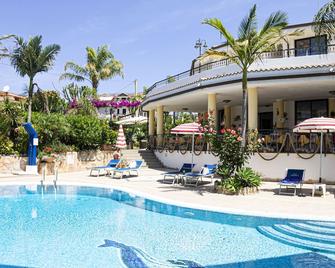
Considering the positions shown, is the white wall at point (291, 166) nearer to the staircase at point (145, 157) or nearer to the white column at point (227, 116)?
the staircase at point (145, 157)

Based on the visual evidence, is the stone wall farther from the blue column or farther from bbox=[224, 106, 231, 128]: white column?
bbox=[224, 106, 231, 128]: white column

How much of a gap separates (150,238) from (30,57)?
19676 mm

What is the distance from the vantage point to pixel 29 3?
55.5ft

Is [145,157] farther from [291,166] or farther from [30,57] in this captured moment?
[291,166]

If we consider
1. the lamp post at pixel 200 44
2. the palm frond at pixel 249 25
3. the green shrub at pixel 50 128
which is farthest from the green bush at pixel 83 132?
the lamp post at pixel 200 44

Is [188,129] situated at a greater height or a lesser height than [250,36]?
lesser

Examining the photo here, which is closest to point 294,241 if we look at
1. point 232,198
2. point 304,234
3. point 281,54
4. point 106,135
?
point 304,234

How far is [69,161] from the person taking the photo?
2278 cm

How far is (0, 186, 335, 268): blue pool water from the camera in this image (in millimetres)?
7211

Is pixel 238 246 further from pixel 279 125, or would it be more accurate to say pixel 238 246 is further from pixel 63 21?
pixel 279 125

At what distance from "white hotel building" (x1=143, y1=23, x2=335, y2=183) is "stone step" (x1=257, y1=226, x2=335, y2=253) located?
8197mm

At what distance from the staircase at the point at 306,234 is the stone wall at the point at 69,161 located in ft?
50.4

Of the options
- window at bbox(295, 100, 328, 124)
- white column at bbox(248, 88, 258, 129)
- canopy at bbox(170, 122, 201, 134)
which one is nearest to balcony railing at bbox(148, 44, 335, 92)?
white column at bbox(248, 88, 258, 129)

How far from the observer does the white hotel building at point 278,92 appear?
17.0 metres
